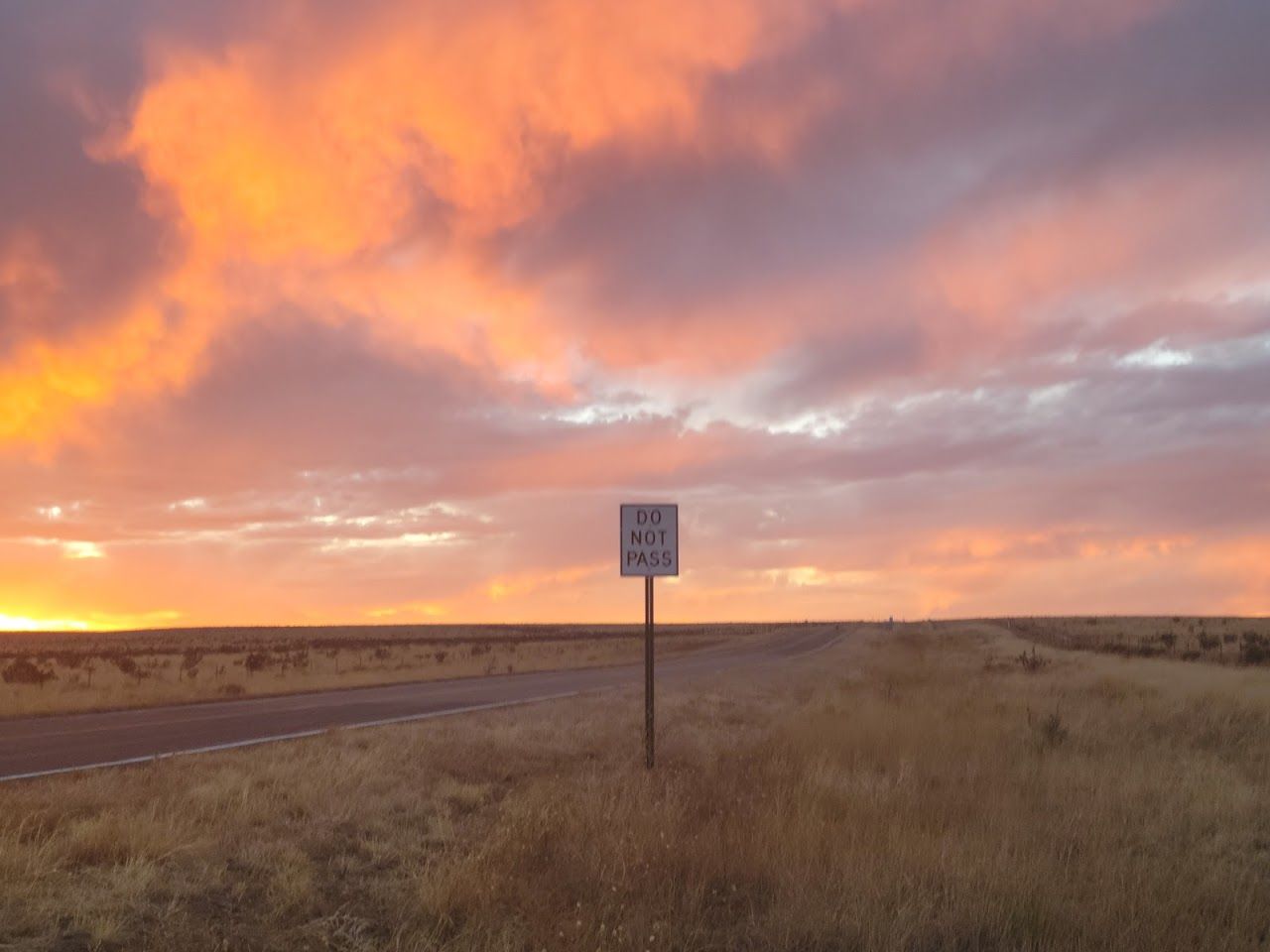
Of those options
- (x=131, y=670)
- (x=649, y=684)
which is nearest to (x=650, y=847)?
(x=649, y=684)

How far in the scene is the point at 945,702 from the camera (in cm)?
2377

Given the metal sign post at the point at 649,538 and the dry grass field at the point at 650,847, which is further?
the metal sign post at the point at 649,538

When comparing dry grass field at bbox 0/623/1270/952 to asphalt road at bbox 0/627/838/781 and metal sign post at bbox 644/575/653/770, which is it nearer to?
metal sign post at bbox 644/575/653/770

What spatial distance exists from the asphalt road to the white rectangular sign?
723 centimetres

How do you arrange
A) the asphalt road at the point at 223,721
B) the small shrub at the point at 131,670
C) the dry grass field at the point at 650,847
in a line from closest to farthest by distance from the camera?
the dry grass field at the point at 650,847
the asphalt road at the point at 223,721
the small shrub at the point at 131,670

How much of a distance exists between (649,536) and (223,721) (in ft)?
37.2

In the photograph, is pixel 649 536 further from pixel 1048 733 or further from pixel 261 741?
pixel 1048 733

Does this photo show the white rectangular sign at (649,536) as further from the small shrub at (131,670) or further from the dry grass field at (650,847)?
the small shrub at (131,670)

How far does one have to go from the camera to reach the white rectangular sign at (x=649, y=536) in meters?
13.9

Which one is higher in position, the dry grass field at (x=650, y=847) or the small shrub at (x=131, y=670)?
the dry grass field at (x=650, y=847)

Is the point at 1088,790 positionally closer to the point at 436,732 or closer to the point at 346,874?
the point at 346,874

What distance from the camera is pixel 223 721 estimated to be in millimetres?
20031

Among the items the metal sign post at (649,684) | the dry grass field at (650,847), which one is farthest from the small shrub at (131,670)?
the metal sign post at (649,684)

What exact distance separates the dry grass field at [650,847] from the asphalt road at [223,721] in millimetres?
1953
